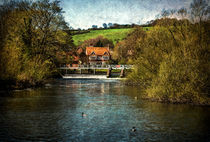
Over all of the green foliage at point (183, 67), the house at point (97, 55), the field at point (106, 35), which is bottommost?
the green foliage at point (183, 67)

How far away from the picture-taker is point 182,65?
2925 centimetres

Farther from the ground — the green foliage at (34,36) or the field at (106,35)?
the field at (106,35)

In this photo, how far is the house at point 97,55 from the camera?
14062cm

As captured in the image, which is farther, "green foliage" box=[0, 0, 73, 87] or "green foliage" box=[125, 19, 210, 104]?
"green foliage" box=[0, 0, 73, 87]

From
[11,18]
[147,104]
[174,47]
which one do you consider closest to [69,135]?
[147,104]

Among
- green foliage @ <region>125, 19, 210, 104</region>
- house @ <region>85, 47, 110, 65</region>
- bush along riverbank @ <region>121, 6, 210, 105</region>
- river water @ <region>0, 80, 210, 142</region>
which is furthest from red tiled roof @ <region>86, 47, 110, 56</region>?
river water @ <region>0, 80, 210, 142</region>

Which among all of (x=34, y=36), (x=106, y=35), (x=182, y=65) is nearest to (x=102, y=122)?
(x=182, y=65)

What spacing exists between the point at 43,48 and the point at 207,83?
3703cm

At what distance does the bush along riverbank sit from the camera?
28.5m

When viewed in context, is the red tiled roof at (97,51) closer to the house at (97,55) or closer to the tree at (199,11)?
the house at (97,55)

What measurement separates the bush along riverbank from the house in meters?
105

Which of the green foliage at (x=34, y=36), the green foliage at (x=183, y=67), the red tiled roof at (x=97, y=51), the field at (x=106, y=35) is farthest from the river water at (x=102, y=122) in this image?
the field at (x=106, y=35)

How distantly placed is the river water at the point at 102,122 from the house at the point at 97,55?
110m

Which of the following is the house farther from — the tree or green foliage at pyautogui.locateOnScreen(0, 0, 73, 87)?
the tree
